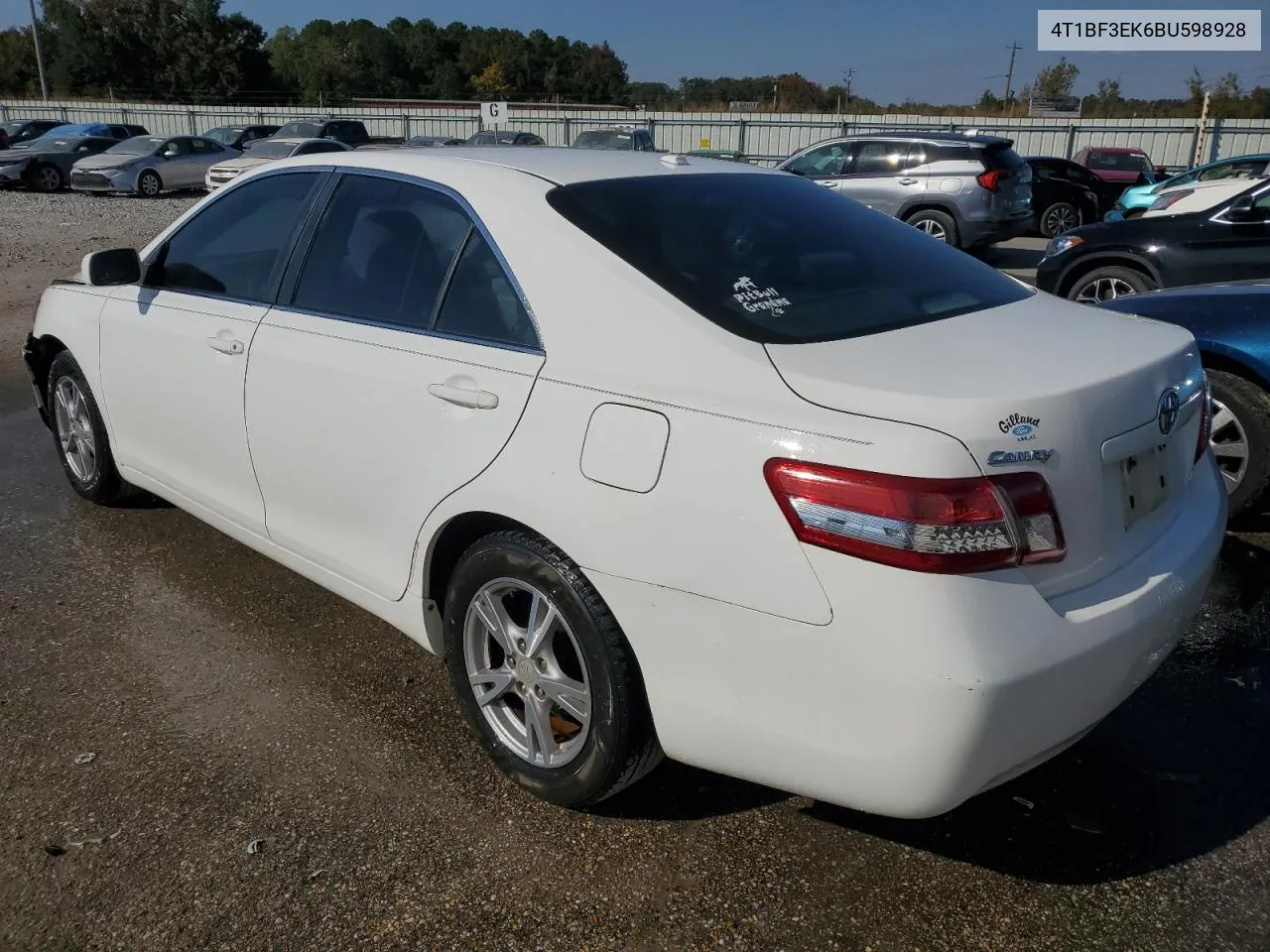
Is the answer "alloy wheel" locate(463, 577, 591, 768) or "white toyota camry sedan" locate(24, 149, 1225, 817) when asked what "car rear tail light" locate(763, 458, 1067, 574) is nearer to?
"white toyota camry sedan" locate(24, 149, 1225, 817)

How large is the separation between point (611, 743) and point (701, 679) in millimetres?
351

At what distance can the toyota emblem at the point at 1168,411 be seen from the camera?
2.35m

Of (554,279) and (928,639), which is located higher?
(554,279)

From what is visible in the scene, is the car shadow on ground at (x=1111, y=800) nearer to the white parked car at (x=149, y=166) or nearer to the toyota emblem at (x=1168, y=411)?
the toyota emblem at (x=1168, y=411)

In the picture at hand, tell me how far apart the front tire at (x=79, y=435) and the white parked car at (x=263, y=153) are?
15.3 metres

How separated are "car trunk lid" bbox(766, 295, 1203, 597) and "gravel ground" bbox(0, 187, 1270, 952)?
2.69ft

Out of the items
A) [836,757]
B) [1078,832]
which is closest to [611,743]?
[836,757]

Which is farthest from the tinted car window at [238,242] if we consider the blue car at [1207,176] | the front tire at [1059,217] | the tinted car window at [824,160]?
the front tire at [1059,217]

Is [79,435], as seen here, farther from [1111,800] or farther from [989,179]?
[989,179]

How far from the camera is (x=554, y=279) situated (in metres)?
2.55

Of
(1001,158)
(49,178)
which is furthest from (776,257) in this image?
(49,178)

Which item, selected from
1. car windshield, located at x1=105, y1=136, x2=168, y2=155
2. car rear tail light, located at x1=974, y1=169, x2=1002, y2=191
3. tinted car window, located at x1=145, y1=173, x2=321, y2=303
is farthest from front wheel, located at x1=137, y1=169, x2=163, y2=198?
tinted car window, located at x1=145, y1=173, x2=321, y2=303

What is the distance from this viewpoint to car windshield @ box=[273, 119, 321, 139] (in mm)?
25219

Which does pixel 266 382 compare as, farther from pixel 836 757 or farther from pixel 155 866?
pixel 836 757
